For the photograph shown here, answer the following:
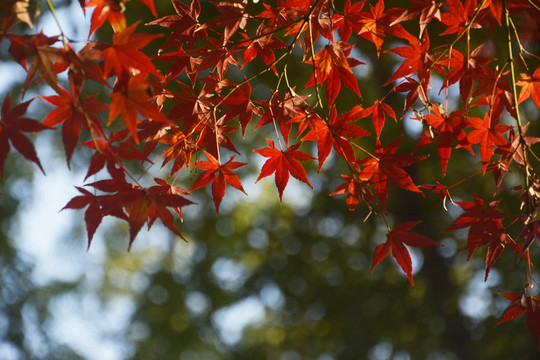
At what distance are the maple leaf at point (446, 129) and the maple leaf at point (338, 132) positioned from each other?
148 millimetres

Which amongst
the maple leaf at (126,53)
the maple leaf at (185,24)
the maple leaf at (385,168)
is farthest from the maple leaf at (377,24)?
the maple leaf at (126,53)

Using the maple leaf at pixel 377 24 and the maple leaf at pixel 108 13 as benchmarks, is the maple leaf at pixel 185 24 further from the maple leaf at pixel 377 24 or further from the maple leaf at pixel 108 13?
the maple leaf at pixel 377 24

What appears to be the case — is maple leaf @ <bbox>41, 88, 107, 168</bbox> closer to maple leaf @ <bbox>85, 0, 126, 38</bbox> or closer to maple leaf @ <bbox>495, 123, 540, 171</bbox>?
maple leaf @ <bbox>85, 0, 126, 38</bbox>

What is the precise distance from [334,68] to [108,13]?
453 mm

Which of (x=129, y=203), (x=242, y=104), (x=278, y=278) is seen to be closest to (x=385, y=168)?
(x=242, y=104)

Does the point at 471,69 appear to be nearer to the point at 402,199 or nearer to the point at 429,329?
the point at 402,199

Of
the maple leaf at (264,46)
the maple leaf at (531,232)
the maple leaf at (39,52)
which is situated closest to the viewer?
the maple leaf at (39,52)

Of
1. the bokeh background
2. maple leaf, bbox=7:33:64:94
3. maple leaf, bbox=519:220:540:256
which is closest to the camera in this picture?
maple leaf, bbox=7:33:64:94

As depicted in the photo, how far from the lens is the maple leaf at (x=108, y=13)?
637 mm

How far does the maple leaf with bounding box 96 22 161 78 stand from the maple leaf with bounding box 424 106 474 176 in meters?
0.56

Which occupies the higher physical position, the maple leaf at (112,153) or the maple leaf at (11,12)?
the maple leaf at (11,12)

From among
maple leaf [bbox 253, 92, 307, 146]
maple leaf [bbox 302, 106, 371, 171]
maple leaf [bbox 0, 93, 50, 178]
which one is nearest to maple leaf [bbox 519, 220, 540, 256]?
maple leaf [bbox 302, 106, 371, 171]

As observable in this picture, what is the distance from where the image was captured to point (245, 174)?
225 inches

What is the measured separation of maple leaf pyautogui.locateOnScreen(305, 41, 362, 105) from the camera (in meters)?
0.86
